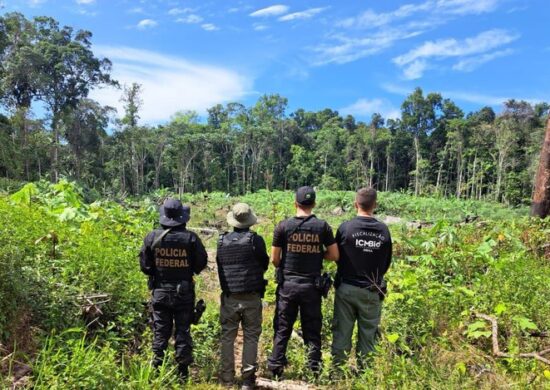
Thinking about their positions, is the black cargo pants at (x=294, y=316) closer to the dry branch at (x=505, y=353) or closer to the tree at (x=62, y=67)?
the dry branch at (x=505, y=353)

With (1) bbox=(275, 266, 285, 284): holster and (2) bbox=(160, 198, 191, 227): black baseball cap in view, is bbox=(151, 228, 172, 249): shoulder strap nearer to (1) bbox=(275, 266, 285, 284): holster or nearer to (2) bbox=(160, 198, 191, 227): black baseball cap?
(2) bbox=(160, 198, 191, 227): black baseball cap

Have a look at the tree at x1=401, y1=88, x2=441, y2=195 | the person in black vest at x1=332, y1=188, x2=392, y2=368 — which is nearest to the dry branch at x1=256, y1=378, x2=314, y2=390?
the person in black vest at x1=332, y1=188, x2=392, y2=368

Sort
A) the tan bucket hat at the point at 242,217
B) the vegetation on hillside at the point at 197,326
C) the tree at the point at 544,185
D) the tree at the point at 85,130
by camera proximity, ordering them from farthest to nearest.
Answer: the tree at the point at 85,130 < the tree at the point at 544,185 < the tan bucket hat at the point at 242,217 < the vegetation on hillside at the point at 197,326

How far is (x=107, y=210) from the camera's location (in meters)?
6.86

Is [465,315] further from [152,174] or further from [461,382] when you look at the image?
[152,174]

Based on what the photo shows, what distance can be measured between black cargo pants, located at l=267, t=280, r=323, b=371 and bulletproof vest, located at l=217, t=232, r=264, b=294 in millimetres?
251

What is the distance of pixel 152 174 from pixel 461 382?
53.0 m

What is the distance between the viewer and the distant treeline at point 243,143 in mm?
35062

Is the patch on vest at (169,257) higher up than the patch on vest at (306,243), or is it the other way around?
the patch on vest at (306,243)

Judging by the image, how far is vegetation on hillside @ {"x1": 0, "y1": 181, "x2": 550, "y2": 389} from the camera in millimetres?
3166

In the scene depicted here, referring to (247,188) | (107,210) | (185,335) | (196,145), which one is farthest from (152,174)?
(185,335)

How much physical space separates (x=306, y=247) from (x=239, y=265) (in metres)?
0.59

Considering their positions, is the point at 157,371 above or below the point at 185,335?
below

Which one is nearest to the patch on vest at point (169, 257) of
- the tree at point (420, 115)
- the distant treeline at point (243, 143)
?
the distant treeline at point (243, 143)
